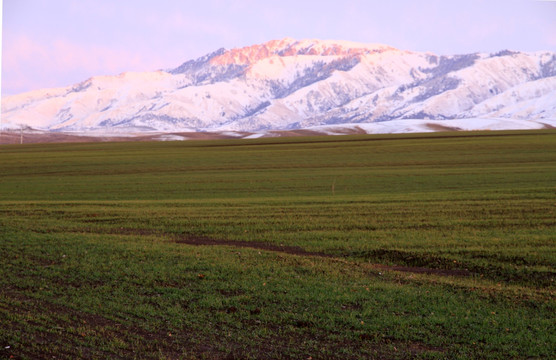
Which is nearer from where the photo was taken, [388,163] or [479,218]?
[479,218]

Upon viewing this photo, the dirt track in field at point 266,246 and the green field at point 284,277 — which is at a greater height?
the green field at point 284,277

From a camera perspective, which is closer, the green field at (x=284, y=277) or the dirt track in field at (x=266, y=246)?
the green field at (x=284, y=277)

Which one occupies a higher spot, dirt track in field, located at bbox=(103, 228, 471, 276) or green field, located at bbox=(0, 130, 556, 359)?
green field, located at bbox=(0, 130, 556, 359)

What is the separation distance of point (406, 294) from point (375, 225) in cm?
1031

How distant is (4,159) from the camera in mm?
75312

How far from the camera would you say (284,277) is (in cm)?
1528

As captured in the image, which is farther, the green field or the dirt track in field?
the dirt track in field

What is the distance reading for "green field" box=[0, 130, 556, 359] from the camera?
10.7 meters

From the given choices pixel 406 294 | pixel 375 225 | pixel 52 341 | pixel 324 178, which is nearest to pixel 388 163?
pixel 324 178

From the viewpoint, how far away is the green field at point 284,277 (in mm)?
10656

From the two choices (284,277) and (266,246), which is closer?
(284,277)

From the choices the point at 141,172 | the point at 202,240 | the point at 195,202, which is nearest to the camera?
the point at 202,240

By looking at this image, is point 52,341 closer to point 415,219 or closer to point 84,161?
point 415,219

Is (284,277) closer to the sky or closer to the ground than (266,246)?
A: closer to the sky
